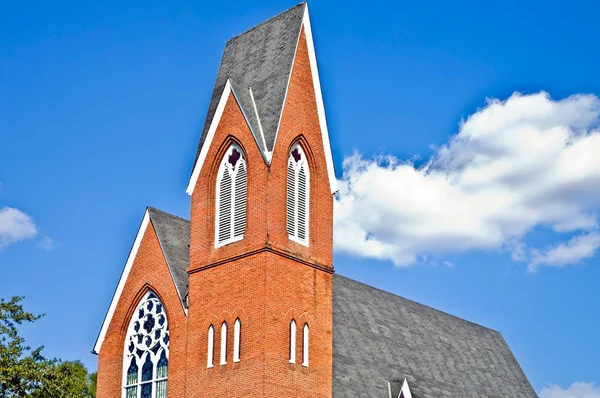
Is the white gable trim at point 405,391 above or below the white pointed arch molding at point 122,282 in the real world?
below

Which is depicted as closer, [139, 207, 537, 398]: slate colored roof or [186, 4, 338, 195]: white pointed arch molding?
[186, 4, 338, 195]: white pointed arch molding

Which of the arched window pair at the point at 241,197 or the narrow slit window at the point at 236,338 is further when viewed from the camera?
the arched window pair at the point at 241,197

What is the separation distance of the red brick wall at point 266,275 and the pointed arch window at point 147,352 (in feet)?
6.15

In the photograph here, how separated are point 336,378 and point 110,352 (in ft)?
26.9

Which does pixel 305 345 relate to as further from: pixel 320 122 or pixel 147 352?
pixel 320 122

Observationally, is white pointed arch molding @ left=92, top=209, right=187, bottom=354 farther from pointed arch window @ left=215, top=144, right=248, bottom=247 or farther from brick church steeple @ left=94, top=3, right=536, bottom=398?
pointed arch window @ left=215, top=144, right=248, bottom=247

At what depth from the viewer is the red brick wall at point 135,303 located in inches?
1416

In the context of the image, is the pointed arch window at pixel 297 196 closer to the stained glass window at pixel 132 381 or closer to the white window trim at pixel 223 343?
the white window trim at pixel 223 343

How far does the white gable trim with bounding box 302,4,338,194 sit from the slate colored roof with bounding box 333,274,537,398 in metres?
6.17

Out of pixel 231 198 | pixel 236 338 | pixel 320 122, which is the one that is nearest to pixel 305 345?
pixel 236 338

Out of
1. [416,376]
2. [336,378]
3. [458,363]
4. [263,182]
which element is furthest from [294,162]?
[458,363]

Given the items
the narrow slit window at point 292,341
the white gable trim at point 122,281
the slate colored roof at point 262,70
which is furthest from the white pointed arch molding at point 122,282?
the narrow slit window at point 292,341

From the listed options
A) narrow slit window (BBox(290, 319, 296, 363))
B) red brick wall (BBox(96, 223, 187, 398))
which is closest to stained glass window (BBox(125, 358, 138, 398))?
red brick wall (BBox(96, 223, 187, 398))

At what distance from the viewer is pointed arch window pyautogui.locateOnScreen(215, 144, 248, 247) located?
3453cm
